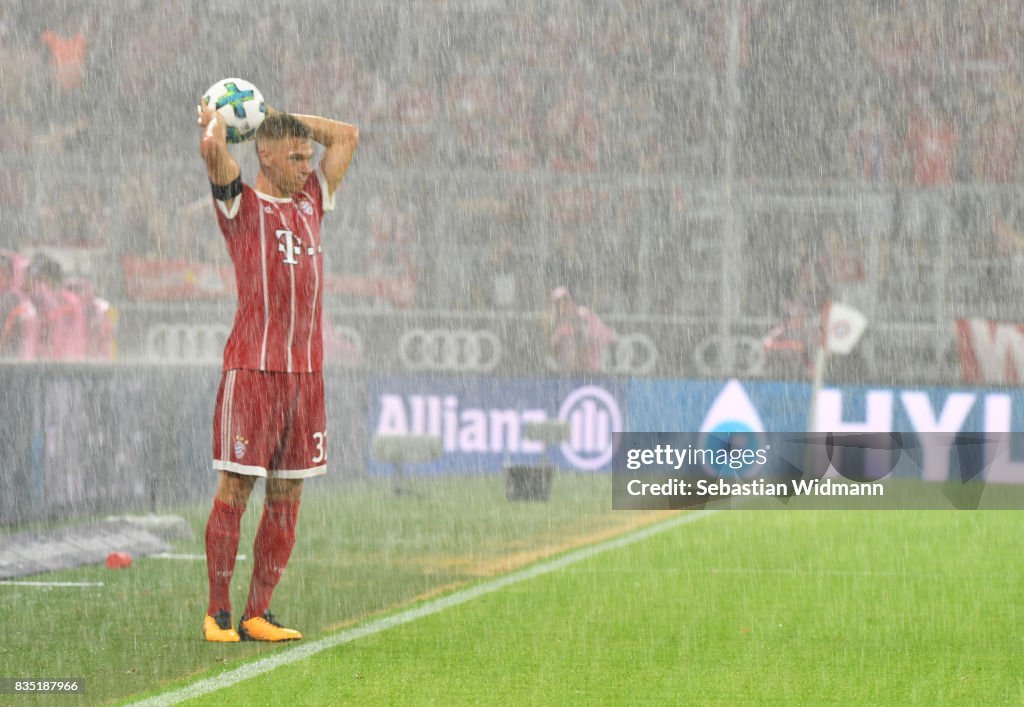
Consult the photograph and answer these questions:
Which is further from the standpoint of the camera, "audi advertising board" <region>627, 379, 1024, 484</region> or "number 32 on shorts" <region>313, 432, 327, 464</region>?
"audi advertising board" <region>627, 379, 1024, 484</region>

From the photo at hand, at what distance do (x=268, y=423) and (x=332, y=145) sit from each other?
1.04 metres

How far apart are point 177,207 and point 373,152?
315 centimetres

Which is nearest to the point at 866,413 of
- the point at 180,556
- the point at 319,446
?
the point at 180,556

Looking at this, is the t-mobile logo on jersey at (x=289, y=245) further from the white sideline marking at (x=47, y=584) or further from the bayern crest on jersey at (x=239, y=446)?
the white sideline marking at (x=47, y=584)

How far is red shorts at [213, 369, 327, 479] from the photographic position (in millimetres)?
5559

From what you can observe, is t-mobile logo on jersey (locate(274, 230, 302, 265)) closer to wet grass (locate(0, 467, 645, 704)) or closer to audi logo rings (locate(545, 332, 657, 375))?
wet grass (locate(0, 467, 645, 704))

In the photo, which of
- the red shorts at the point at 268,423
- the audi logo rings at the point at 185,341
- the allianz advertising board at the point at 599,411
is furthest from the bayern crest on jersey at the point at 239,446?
the audi logo rings at the point at 185,341

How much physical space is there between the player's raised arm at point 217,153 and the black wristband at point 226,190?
10 mm

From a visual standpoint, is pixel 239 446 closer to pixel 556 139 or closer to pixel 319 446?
pixel 319 446

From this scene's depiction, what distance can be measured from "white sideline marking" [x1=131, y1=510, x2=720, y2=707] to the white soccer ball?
5.91ft

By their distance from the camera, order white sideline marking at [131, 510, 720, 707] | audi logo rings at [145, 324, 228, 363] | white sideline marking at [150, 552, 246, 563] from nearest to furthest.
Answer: white sideline marking at [131, 510, 720, 707] < white sideline marking at [150, 552, 246, 563] < audi logo rings at [145, 324, 228, 363]

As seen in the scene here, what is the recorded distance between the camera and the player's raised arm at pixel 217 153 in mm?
5352

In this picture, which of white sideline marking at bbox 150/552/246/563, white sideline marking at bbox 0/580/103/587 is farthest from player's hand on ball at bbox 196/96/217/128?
white sideline marking at bbox 150/552/246/563

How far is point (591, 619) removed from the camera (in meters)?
6.67
